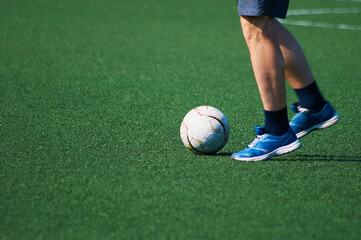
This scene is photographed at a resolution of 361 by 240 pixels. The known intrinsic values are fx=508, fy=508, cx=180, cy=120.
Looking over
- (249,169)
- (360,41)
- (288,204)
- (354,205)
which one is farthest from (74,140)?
(360,41)

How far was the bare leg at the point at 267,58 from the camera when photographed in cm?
331

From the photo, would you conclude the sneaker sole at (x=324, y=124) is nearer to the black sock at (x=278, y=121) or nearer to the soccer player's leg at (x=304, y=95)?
the soccer player's leg at (x=304, y=95)

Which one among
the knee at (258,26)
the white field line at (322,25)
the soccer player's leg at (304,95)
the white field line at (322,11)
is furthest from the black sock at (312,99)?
the white field line at (322,11)

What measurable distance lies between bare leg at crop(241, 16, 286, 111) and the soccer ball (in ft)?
1.25

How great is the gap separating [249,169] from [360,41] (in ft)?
17.7

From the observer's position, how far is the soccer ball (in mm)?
3518

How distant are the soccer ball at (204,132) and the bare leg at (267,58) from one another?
15.1 inches

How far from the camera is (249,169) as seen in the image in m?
3.29

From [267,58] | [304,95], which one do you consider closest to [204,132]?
[267,58]

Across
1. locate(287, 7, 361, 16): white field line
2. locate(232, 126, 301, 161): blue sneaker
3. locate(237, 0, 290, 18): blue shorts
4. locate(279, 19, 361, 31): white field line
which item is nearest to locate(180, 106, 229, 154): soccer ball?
locate(232, 126, 301, 161): blue sneaker

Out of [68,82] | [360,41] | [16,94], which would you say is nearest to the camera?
[16,94]

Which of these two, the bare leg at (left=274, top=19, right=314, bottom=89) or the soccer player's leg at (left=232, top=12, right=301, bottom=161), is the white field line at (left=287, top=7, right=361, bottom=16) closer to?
the bare leg at (left=274, top=19, right=314, bottom=89)

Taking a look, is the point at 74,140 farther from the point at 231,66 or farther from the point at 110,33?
the point at 110,33

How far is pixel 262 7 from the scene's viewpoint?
321 centimetres
